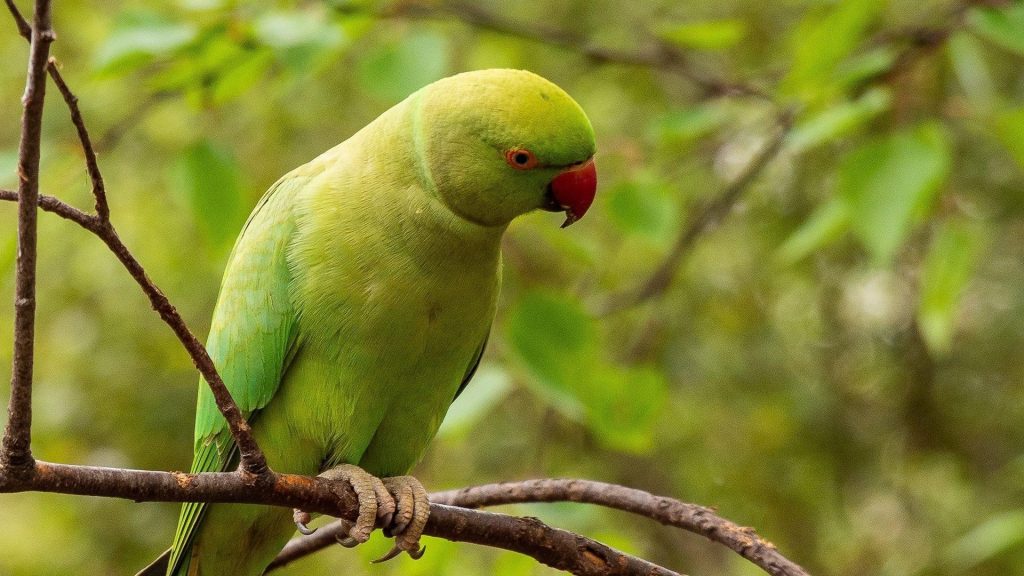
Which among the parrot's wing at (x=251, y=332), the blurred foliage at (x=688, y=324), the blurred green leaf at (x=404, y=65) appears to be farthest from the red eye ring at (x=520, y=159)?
the blurred foliage at (x=688, y=324)

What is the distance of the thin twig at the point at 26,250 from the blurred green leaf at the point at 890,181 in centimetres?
225

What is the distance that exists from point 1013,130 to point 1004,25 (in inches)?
12.5

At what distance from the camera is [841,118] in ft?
10.1

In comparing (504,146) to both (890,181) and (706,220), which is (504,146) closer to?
(890,181)

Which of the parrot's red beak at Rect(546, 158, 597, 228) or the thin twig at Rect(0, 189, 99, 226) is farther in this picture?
the parrot's red beak at Rect(546, 158, 597, 228)

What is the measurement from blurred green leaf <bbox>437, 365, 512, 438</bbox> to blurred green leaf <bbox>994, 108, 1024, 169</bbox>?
163cm

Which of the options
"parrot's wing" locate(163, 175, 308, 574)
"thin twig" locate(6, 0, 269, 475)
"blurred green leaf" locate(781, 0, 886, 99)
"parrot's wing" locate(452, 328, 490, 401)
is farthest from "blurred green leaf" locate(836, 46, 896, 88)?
"thin twig" locate(6, 0, 269, 475)

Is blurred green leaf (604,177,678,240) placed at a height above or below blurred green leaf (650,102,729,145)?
below

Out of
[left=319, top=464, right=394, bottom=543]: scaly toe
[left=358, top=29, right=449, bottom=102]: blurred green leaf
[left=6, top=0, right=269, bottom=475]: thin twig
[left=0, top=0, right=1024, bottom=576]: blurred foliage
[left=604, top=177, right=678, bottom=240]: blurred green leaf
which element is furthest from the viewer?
[left=0, top=0, right=1024, bottom=576]: blurred foliage

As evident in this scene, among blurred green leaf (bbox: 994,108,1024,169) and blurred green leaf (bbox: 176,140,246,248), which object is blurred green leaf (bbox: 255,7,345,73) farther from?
blurred green leaf (bbox: 994,108,1024,169)

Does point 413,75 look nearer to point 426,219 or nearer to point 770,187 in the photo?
point 426,219

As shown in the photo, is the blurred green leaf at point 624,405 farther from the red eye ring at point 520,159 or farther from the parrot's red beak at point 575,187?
the red eye ring at point 520,159

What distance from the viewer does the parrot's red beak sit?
2.34 meters

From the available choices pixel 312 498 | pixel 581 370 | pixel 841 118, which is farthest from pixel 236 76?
pixel 841 118
